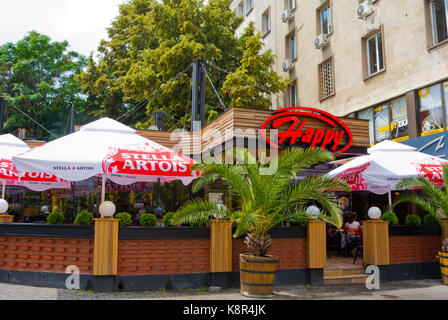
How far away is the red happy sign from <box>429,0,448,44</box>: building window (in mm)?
4878

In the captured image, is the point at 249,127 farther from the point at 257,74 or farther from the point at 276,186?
the point at 257,74

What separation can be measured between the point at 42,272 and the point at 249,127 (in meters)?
6.79

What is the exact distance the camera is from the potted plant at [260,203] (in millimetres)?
7664

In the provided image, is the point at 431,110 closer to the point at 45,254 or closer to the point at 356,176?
the point at 356,176

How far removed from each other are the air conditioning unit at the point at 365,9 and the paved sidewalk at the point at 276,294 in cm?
1187

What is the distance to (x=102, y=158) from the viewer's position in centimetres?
805

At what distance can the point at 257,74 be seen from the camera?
65.9 feet

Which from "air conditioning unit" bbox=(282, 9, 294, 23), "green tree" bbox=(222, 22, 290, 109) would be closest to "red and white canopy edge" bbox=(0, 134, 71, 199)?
"green tree" bbox=(222, 22, 290, 109)

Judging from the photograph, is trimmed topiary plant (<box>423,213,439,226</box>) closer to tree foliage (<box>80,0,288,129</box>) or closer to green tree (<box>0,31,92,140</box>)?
tree foliage (<box>80,0,288,129</box>)

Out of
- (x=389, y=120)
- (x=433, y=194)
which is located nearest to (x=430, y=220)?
(x=433, y=194)

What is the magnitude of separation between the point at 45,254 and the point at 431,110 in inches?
518

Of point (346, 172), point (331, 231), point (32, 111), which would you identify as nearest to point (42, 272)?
point (346, 172)

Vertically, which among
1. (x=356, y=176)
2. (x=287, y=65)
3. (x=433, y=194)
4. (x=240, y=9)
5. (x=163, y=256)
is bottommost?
(x=163, y=256)

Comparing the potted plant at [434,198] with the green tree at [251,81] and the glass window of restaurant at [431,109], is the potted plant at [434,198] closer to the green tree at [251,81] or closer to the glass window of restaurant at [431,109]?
the glass window of restaurant at [431,109]
